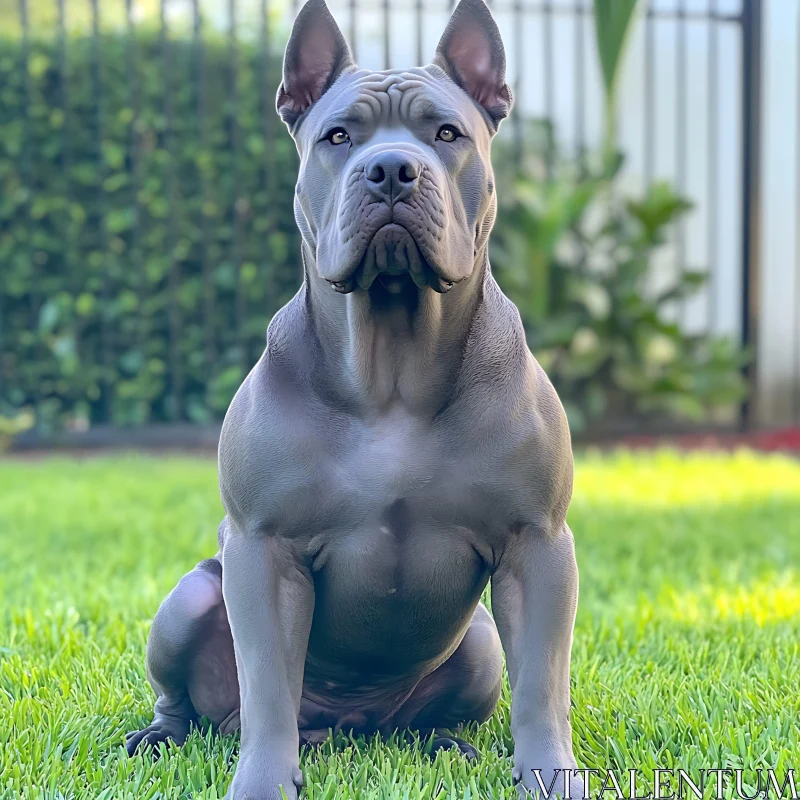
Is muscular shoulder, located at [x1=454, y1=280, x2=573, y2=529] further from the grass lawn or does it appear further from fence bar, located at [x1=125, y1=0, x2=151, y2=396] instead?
fence bar, located at [x1=125, y1=0, x2=151, y2=396]

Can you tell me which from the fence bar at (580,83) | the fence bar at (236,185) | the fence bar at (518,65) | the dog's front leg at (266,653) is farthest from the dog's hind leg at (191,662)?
the fence bar at (580,83)

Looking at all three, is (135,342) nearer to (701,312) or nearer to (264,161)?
(264,161)

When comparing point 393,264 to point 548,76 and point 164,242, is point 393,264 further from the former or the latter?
point 548,76

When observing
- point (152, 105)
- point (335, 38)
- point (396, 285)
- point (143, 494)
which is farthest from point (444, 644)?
point (152, 105)

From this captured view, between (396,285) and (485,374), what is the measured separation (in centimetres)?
25

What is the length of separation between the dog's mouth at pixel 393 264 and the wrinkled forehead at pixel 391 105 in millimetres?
255

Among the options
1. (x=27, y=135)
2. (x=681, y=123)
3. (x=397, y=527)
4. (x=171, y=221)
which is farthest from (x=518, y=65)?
(x=397, y=527)

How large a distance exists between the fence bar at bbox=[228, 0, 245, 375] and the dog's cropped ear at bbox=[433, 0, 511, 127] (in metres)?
5.05

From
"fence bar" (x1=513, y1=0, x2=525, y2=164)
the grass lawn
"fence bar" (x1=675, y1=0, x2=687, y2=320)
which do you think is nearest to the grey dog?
the grass lawn

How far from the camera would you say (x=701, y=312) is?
823 centimetres

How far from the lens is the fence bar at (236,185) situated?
278 inches

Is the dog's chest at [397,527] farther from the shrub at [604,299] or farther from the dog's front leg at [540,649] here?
the shrub at [604,299]

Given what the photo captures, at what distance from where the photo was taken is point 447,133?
2.00 m

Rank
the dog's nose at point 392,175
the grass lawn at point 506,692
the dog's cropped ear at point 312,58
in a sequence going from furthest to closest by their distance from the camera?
the dog's cropped ear at point 312,58
the grass lawn at point 506,692
the dog's nose at point 392,175
